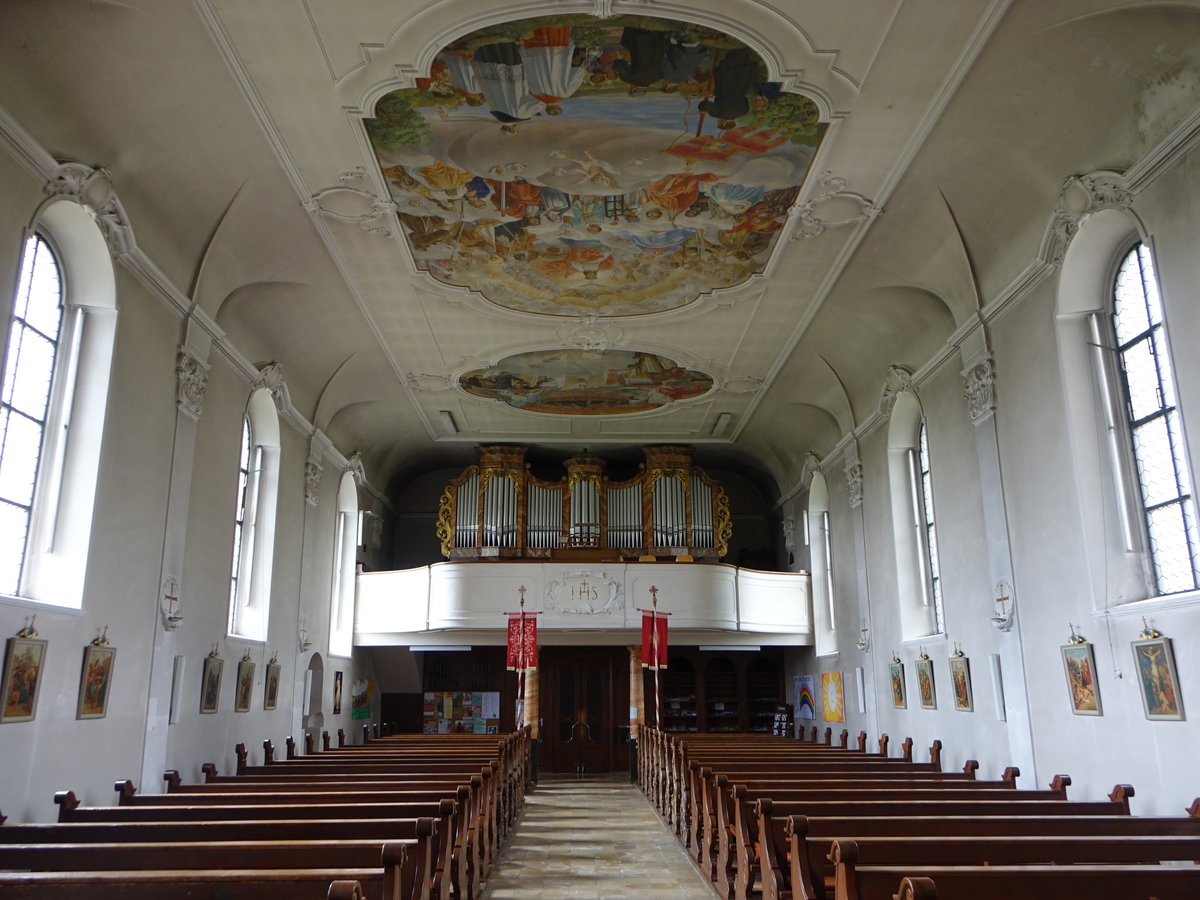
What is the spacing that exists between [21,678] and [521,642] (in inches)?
393

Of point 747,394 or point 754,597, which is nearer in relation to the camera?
point 747,394

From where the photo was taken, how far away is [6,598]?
7.37 m

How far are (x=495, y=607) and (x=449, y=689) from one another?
4458mm

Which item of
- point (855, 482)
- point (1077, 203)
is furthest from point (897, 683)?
point (1077, 203)

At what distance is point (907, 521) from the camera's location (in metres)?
14.0

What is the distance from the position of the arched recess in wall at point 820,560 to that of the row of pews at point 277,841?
9725mm

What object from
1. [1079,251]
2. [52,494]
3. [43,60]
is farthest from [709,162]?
[52,494]

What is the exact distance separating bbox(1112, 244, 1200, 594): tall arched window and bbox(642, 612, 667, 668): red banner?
30.5ft

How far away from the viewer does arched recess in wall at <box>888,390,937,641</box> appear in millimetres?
13633

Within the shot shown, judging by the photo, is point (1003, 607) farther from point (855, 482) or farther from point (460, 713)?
point (460, 713)

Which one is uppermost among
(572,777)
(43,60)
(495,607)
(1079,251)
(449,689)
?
(43,60)

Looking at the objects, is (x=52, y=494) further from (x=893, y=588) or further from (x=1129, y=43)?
(x=893, y=588)

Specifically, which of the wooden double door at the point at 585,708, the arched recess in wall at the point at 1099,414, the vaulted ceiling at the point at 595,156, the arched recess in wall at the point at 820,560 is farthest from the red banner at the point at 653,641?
the arched recess in wall at the point at 1099,414

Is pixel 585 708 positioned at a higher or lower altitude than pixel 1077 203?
lower
